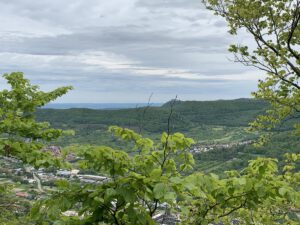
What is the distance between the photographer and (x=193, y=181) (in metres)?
4.20

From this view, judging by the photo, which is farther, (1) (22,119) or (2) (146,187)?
(1) (22,119)

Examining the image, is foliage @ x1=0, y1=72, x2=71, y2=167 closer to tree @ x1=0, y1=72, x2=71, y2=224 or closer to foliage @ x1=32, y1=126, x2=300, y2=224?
tree @ x1=0, y1=72, x2=71, y2=224

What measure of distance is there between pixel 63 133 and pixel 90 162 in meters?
7.29

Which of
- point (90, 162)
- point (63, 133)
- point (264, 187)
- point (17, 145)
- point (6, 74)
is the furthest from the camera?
point (6, 74)

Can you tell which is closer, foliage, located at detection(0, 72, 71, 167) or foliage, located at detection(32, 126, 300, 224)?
foliage, located at detection(32, 126, 300, 224)

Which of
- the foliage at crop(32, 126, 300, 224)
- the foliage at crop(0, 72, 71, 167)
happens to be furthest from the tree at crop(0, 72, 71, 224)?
the foliage at crop(32, 126, 300, 224)

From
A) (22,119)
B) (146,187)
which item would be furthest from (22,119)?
(146,187)

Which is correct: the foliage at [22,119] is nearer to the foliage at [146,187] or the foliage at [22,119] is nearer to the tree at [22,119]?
the tree at [22,119]

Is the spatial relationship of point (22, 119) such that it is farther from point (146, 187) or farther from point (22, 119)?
point (146, 187)

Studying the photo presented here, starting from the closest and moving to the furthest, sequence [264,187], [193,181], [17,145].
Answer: [193,181], [264,187], [17,145]

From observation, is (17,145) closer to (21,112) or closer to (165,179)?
(21,112)

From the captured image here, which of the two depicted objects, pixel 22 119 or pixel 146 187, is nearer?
pixel 146 187

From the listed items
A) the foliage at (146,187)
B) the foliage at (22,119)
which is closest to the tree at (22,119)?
the foliage at (22,119)

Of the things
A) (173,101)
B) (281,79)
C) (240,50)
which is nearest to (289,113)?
(281,79)
